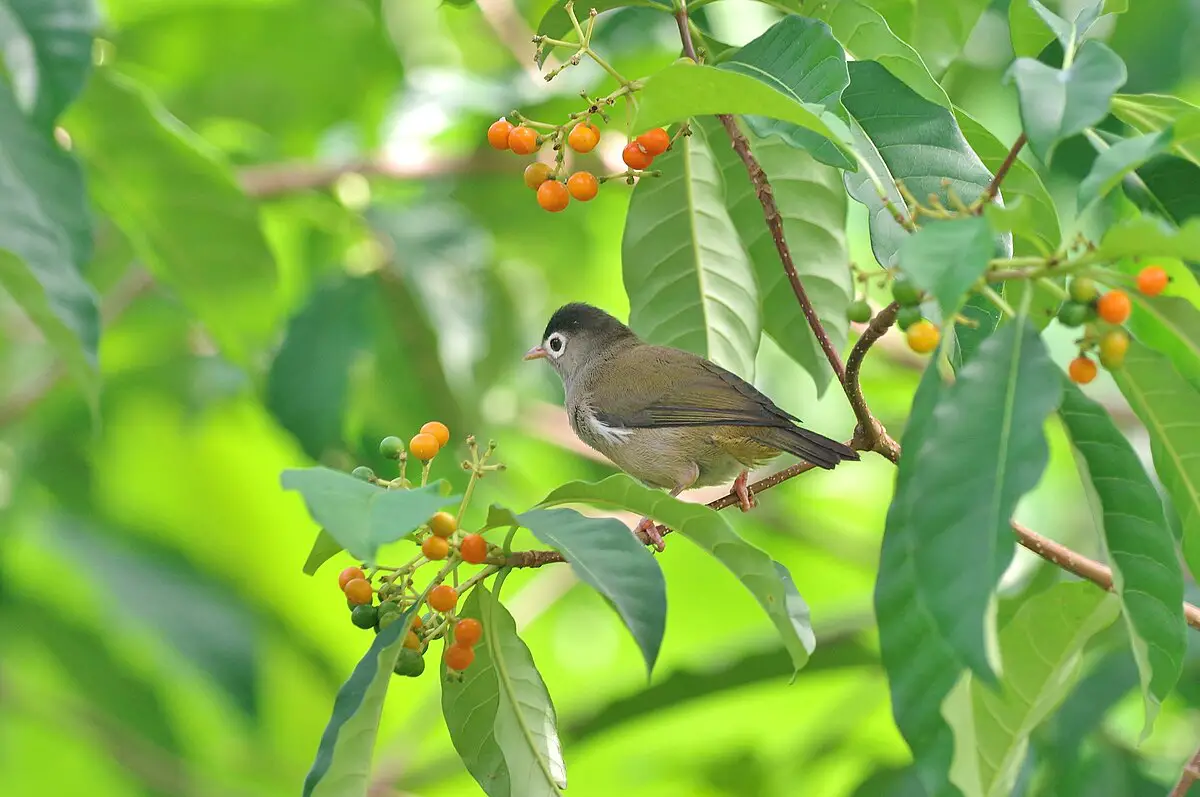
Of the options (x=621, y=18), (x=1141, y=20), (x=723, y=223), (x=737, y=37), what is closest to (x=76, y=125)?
(x=621, y=18)

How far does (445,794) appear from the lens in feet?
20.9

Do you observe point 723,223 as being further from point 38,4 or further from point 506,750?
point 38,4

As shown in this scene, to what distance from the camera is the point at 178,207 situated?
416cm

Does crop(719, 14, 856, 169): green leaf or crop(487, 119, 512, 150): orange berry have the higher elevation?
crop(487, 119, 512, 150): orange berry

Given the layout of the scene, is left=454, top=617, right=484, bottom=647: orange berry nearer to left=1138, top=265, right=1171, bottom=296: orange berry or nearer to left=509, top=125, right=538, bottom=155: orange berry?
left=509, top=125, right=538, bottom=155: orange berry

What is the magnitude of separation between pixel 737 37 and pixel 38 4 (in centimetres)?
294

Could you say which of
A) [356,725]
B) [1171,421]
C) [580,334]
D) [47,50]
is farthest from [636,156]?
[580,334]

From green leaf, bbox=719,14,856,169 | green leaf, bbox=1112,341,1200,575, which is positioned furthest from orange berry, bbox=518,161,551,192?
green leaf, bbox=1112,341,1200,575

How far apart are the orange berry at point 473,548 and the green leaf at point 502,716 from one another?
30 centimetres

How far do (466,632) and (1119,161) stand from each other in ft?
4.37

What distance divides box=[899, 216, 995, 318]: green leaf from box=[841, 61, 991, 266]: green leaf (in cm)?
60

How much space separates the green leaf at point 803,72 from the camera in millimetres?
2213

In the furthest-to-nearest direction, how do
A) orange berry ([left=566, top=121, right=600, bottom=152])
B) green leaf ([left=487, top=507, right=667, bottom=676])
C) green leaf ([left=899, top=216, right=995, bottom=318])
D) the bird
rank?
the bird, orange berry ([left=566, top=121, right=600, bottom=152]), green leaf ([left=487, top=507, right=667, bottom=676]), green leaf ([left=899, top=216, right=995, bottom=318])

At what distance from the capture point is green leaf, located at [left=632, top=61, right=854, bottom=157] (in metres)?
2.04
